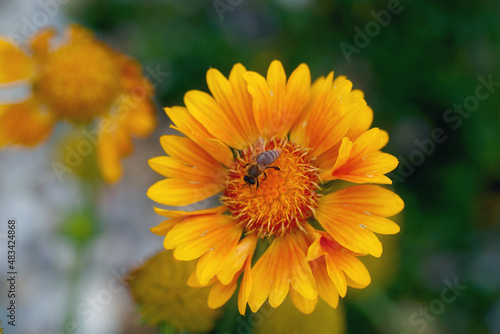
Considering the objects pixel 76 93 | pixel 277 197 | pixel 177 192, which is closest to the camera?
pixel 177 192

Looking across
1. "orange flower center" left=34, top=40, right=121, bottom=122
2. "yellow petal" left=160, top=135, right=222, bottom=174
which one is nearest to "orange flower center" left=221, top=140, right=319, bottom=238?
"yellow petal" left=160, top=135, right=222, bottom=174

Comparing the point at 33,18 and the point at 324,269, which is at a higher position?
the point at 324,269

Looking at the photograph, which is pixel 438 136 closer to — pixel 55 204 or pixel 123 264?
pixel 123 264

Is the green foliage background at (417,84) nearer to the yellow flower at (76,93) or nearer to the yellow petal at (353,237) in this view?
the yellow flower at (76,93)

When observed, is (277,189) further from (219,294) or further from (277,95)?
(219,294)

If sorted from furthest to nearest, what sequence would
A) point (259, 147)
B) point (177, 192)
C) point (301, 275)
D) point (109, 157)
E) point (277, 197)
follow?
1. point (109, 157)
2. point (259, 147)
3. point (277, 197)
4. point (177, 192)
5. point (301, 275)

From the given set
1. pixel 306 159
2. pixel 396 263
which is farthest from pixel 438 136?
pixel 306 159

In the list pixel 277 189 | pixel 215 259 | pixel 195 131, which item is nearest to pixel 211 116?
pixel 195 131

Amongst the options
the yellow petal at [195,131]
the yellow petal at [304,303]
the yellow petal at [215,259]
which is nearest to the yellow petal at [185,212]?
the yellow petal at [215,259]
